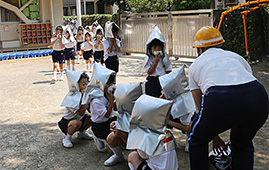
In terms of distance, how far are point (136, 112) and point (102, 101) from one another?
3.67 feet

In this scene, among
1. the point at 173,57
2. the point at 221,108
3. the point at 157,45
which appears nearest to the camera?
the point at 221,108

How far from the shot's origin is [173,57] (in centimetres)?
1552

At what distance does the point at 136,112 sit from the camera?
355cm

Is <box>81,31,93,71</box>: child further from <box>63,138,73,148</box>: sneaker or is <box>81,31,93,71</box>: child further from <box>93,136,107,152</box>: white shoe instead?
<box>93,136,107,152</box>: white shoe

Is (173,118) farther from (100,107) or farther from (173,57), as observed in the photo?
(173,57)

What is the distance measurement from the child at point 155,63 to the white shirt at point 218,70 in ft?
8.69

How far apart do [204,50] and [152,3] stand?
43.0ft

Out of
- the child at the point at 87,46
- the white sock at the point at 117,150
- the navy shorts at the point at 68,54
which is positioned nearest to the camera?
the white sock at the point at 117,150

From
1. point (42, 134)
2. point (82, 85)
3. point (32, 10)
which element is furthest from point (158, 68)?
point (32, 10)

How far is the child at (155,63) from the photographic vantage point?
19.9 ft

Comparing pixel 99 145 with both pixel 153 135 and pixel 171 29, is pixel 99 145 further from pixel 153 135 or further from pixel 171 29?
pixel 171 29

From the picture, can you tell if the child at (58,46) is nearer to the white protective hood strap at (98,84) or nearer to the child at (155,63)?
the child at (155,63)

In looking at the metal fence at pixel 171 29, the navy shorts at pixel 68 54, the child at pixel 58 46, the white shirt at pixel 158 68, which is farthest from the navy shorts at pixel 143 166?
the metal fence at pixel 171 29

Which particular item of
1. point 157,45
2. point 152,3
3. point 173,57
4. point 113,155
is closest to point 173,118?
point 113,155
